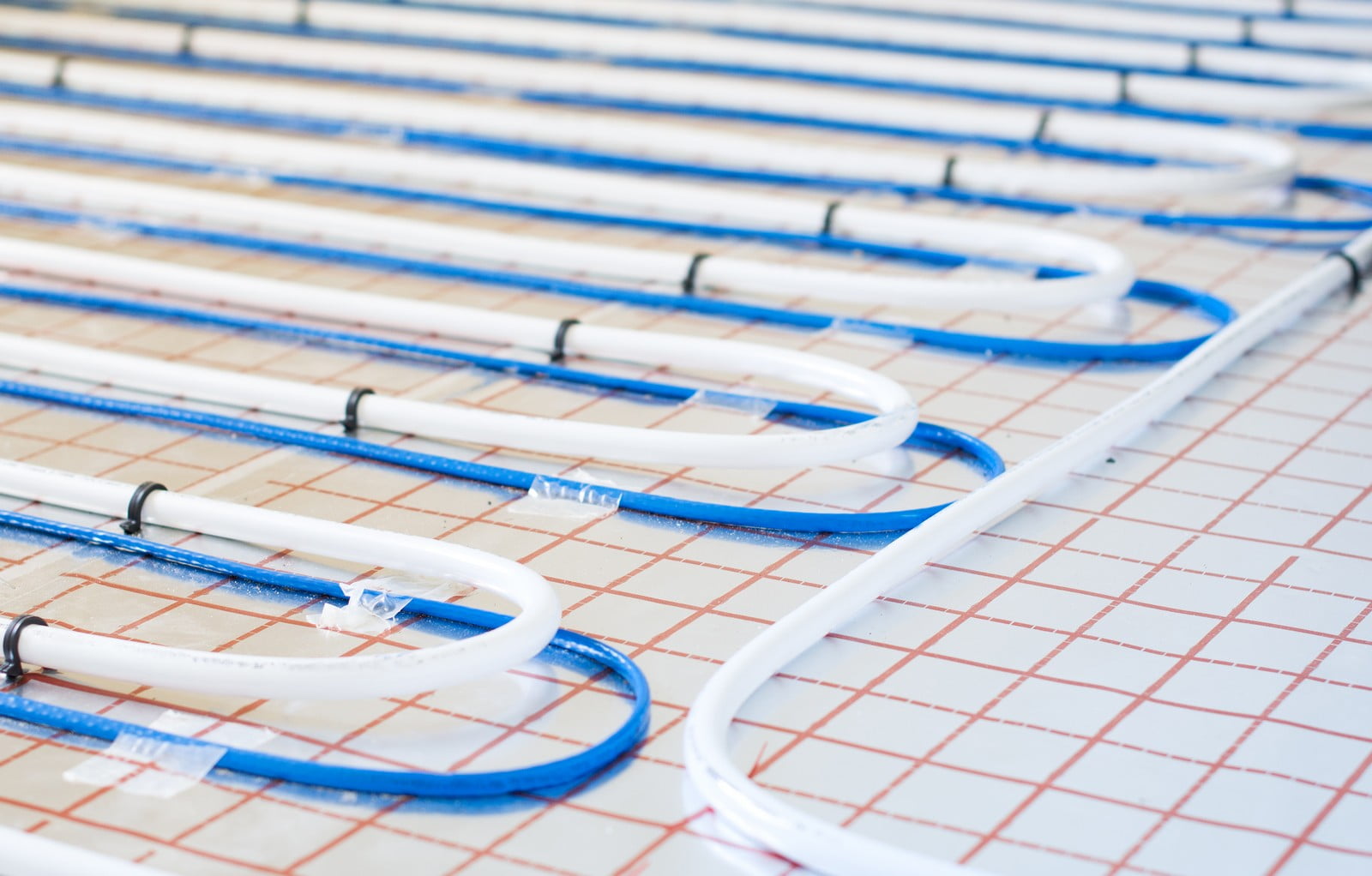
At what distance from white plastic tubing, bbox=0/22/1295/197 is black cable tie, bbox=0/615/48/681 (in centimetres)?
301

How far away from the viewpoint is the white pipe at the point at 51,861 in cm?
210

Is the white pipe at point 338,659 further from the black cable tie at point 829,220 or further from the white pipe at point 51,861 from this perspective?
the black cable tie at point 829,220

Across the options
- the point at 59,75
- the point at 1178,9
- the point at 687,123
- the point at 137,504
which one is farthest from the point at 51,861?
the point at 1178,9

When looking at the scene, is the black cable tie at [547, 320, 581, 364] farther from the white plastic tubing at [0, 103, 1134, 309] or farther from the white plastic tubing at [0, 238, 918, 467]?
the white plastic tubing at [0, 103, 1134, 309]

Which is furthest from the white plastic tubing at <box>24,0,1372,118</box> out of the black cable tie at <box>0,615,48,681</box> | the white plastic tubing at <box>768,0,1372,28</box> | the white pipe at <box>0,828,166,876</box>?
the white pipe at <box>0,828,166,876</box>

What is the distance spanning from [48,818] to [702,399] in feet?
5.54

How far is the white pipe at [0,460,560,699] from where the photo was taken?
2.39m

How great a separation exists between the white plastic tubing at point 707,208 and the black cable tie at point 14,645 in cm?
194

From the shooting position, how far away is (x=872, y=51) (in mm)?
6238

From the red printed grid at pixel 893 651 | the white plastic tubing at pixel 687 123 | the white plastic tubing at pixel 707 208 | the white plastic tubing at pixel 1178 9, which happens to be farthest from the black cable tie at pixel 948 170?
the white plastic tubing at pixel 1178 9

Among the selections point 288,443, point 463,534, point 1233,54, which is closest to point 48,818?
point 463,534

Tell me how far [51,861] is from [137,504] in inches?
39.6

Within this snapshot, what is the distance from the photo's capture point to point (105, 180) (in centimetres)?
478

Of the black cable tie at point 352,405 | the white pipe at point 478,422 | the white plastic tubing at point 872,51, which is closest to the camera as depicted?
the white pipe at point 478,422
